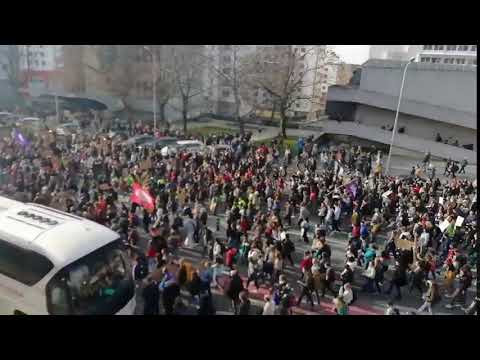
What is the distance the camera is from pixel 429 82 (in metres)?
28.0

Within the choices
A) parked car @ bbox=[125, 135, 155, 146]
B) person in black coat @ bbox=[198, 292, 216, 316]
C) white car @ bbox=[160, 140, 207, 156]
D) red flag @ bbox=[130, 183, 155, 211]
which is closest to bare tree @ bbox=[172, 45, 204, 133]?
parked car @ bbox=[125, 135, 155, 146]

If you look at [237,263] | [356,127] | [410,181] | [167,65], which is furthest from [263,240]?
[167,65]

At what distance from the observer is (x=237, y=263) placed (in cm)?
1083

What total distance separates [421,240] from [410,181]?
21.9ft

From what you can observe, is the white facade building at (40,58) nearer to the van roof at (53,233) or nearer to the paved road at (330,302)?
the van roof at (53,233)

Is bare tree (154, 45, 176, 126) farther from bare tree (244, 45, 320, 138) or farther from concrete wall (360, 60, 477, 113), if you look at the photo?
concrete wall (360, 60, 477, 113)

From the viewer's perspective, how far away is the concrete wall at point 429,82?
26609 millimetres

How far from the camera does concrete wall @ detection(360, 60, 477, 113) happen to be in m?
26.6

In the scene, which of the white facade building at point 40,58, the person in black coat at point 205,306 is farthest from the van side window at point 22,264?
the white facade building at point 40,58

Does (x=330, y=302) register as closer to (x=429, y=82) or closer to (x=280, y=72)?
(x=280, y=72)

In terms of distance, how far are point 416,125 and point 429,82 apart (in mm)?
3219

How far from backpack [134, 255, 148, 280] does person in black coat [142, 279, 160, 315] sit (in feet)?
3.83

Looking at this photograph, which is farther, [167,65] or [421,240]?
[167,65]
